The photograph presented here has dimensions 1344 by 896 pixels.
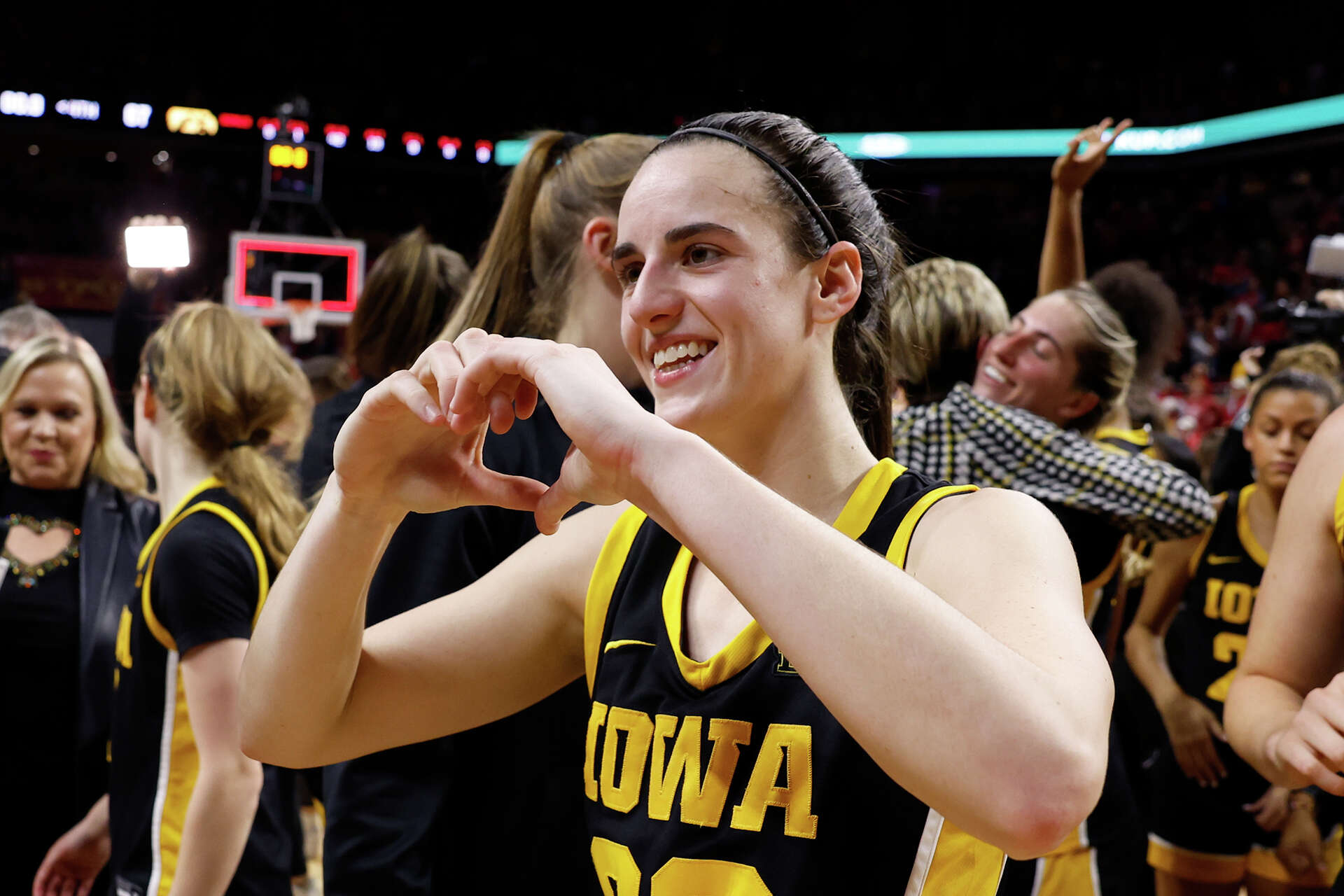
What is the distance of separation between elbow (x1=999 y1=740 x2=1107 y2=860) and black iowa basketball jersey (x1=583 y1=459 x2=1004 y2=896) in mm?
244

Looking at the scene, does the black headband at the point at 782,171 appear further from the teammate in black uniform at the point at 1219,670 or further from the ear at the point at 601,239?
the teammate in black uniform at the point at 1219,670

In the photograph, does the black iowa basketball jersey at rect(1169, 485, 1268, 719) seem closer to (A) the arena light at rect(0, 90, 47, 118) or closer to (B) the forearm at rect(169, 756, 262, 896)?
(B) the forearm at rect(169, 756, 262, 896)

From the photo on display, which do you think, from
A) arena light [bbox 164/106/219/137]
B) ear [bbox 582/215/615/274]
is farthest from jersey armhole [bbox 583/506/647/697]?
arena light [bbox 164/106/219/137]

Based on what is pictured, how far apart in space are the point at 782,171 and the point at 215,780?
1711mm

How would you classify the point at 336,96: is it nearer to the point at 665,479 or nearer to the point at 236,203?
the point at 236,203

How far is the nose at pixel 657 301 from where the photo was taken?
142cm

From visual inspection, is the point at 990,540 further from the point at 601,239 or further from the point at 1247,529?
the point at 1247,529

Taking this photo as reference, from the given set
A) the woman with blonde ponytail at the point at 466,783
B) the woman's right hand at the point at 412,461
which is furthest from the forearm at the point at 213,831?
the woman's right hand at the point at 412,461

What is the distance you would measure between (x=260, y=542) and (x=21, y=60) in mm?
16385

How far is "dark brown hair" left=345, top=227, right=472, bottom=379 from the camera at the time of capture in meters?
3.14

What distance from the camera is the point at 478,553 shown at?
1968 millimetres

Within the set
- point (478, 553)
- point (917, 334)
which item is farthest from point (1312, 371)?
point (478, 553)

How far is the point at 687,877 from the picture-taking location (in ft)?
4.39

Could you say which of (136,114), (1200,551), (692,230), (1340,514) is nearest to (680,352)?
(692,230)
